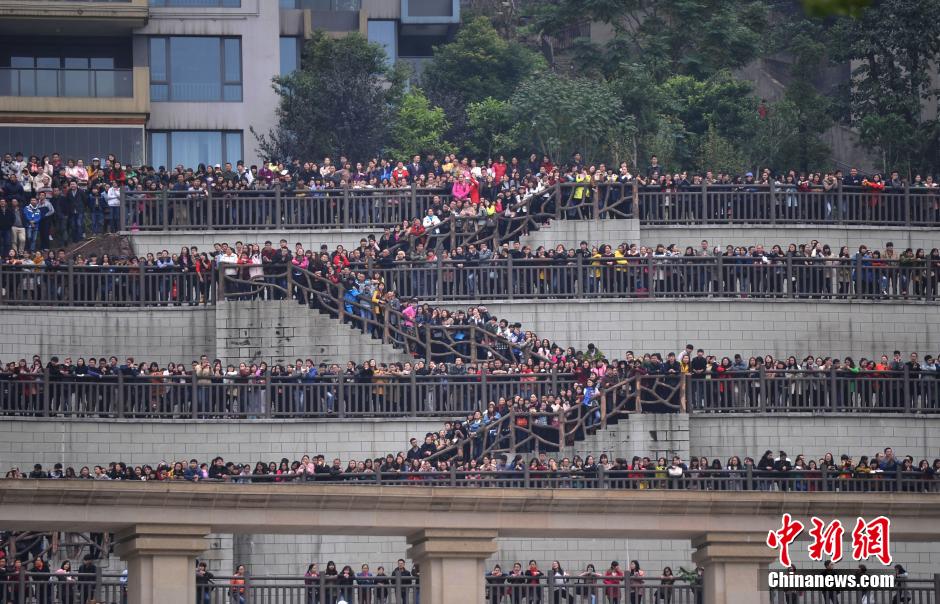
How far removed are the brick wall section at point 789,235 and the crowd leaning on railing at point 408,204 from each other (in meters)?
0.32

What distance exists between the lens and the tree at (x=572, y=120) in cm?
6069

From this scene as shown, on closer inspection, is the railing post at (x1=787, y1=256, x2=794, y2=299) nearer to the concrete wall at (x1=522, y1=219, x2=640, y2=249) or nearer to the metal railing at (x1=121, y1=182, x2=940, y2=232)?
the metal railing at (x1=121, y1=182, x2=940, y2=232)

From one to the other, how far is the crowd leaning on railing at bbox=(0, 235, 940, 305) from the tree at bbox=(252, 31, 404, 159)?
14417 millimetres

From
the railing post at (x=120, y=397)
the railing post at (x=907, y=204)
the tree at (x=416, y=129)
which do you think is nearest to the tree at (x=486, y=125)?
the tree at (x=416, y=129)

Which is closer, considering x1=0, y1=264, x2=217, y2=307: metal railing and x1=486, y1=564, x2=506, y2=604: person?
x1=486, y1=564, x2=506, y2=604: person

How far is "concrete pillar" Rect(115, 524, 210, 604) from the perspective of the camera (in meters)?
31.8

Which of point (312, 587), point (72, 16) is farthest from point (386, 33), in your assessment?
point (312, 587)

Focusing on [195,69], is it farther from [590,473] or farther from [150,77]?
[590,473]

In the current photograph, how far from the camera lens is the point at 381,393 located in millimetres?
46094

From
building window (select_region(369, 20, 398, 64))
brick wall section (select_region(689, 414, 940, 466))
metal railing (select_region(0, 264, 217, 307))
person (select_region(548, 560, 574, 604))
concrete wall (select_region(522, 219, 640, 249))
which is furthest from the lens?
building window (select_region(369, 20, 398, 64))

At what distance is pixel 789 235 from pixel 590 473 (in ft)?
39.0

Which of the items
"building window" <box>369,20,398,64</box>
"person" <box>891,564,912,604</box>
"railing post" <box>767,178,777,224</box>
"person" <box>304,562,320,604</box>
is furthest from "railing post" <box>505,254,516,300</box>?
"building window" <box>369,20,398,64</box>

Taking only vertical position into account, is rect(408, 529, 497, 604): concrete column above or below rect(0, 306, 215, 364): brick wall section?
below

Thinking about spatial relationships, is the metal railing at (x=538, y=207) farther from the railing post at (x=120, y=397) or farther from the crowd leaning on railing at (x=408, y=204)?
the railing post at (x=120, y=397)
